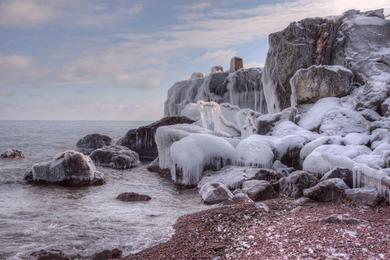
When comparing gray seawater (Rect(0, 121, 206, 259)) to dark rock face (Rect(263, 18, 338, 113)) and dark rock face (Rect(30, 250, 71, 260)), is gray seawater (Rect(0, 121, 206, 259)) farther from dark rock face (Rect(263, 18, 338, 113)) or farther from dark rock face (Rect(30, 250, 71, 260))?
dark rock face (Rect(263, 18, 338, 113))

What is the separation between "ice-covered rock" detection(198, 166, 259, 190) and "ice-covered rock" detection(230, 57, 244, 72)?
27008 mm

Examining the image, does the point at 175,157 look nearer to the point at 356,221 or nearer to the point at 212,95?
the point at 356,221

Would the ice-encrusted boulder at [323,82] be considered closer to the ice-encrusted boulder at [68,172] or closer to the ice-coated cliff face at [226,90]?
the ice-coated cliff face at [226,90]

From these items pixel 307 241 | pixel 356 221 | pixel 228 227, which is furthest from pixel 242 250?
pixel 356 221

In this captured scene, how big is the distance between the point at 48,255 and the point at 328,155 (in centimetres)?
1085

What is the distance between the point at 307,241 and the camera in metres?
7.92

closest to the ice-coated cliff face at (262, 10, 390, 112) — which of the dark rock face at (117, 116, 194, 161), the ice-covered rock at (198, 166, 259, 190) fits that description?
the dark rock face at (117, 116, 194, 161)

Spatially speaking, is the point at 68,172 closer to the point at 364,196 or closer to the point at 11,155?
the point at 364,196

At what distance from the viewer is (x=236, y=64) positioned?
143ft

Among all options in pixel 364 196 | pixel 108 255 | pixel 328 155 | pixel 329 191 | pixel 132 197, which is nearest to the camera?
pixel 108 255

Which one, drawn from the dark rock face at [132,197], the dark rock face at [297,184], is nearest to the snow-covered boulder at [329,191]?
the dark rock face at [297,184]

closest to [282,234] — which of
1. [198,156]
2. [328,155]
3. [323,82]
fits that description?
[328,155]

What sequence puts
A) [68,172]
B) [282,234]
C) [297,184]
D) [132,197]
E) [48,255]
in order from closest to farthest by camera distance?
1. [282,234]
2. [48,255]
3. [297,184]
4. [132,197]
5. [68,172]

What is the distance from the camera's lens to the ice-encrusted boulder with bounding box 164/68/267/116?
38.2m
